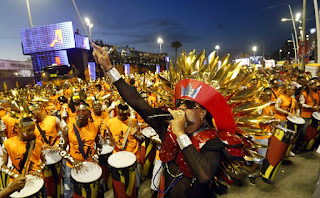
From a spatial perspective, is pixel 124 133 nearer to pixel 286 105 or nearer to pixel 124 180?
pixel 124 180

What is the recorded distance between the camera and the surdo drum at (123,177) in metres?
3.35

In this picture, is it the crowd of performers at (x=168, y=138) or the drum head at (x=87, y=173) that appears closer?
the crowd of performers at (x=168, y=138)

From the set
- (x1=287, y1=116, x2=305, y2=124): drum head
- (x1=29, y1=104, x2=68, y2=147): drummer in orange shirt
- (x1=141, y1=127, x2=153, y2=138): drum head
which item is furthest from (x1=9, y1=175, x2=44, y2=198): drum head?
(x1=287, y1=116, x2=305, y2=124): drum head

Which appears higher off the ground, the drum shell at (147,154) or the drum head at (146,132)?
the drum head at (146,132)

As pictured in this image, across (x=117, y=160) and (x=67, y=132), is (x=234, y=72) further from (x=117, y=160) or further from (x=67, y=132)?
(x=67, y=132)

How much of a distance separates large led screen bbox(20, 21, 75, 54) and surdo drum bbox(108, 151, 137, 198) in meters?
24.1

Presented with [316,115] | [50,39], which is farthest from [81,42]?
[316,115]

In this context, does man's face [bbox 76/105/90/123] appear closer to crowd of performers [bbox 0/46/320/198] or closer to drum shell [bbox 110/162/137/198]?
crowd of performers [bbox 0/46/320/198]

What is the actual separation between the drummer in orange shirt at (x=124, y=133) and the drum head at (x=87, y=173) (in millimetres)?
754

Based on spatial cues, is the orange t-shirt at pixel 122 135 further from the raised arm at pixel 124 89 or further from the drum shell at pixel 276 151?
the drum shell at pixel 276 151

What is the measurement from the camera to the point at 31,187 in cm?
286

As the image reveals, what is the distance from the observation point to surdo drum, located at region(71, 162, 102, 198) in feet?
10.3

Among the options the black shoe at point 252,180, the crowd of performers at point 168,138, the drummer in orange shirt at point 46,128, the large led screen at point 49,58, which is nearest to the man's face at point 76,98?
the crowd of performers at point 168,138

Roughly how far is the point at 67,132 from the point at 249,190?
4446 mm
